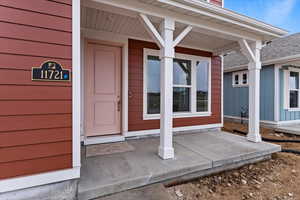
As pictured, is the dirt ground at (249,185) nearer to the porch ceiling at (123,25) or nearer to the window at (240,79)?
the porch ceiling at (123,25)

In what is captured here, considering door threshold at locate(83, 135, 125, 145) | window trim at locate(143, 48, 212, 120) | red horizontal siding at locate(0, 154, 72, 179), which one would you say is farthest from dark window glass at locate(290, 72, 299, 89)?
red horizontal siding at locate(0, 154, 72, 179)

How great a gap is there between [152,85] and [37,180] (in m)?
2.92

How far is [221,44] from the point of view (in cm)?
432

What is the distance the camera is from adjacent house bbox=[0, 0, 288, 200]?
5.56 ft

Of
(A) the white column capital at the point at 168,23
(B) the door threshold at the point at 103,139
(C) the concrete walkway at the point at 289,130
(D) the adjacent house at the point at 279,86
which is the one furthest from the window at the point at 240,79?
(B) the door threshold at the point at 103,139

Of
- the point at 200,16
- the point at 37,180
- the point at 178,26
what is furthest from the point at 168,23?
the point at 37,180

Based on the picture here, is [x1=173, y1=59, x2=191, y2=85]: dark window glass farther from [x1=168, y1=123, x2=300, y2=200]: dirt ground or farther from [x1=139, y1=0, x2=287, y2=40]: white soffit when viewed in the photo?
[x1=168, y1=123, x2=300, y2=200]: dirt ground

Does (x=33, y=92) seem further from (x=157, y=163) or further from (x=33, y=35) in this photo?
(x=157, y=163)

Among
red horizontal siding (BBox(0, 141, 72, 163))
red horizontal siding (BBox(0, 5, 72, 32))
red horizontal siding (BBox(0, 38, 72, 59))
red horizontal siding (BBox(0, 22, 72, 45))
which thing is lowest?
red horizontal siding (BBox(0, 141, 72, 163))

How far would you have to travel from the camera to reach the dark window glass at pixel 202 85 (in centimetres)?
470

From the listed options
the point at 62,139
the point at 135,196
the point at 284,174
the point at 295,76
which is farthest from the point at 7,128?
the point at 295,76

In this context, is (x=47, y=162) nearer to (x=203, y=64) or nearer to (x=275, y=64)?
(x=203, y=64)

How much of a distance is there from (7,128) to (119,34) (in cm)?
272

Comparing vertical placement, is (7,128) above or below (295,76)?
below
